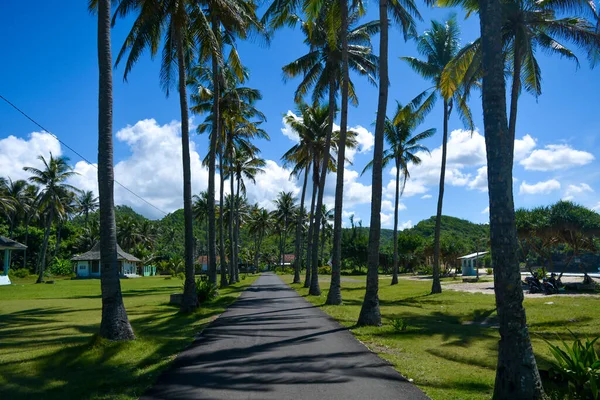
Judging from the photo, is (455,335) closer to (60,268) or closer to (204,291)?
(204,291)

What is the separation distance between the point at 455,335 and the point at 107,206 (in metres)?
8.76

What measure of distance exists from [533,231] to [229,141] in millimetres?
21241

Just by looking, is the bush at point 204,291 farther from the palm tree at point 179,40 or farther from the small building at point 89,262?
the small building at point 89,262

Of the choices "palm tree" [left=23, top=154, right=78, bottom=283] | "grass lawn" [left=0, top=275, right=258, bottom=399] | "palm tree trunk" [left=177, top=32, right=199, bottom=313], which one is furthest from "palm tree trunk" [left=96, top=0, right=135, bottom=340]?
"palm tree" [left=23, top=154, right=78, bottom=283]

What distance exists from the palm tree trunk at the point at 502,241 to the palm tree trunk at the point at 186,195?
1174cm

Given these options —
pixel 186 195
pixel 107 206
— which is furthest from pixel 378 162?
pixel 107 206

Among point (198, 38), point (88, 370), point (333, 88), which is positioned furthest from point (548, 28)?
point (88, 370)

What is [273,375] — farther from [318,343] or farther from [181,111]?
[181,111]

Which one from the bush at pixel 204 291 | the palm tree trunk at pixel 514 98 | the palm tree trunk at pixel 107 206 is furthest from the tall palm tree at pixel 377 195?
the bush at pixel 204 291

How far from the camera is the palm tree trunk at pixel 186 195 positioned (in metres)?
15.7

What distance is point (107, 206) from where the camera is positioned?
9742mm

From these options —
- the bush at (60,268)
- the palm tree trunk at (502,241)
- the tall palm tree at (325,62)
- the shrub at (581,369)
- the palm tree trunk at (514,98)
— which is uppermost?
the tall palm tree at (325,62)

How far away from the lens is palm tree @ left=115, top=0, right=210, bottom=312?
1456cm

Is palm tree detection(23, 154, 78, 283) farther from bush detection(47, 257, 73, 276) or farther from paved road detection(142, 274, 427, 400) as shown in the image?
paved road detection(142, 274, 427, 400)
